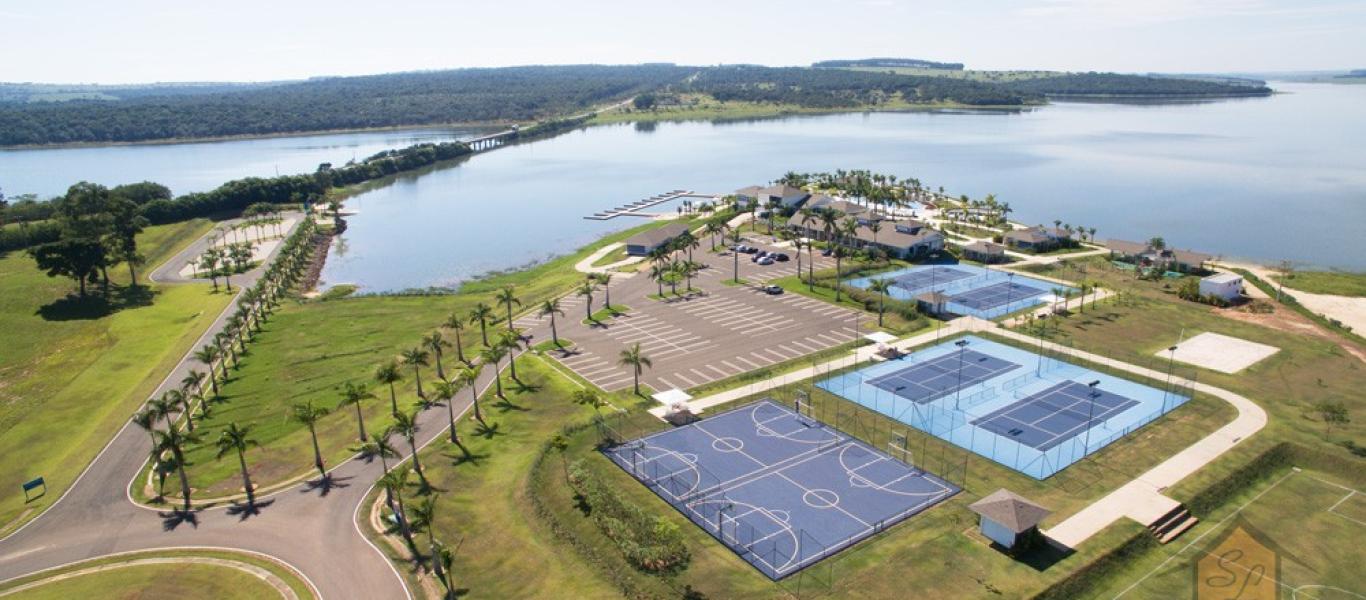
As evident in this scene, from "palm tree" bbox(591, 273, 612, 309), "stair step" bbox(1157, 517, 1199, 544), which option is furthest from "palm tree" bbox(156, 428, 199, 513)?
"stair step" bbox(1157, 517, 1199, 544)

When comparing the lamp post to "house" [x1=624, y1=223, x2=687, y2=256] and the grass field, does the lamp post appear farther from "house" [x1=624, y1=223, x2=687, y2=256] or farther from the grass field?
"house" [x1=624, y1=223, x2=687, y2=256]

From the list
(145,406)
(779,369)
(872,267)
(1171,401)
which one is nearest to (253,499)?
(145,406)

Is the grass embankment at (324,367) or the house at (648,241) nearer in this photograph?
the grass embankment at (324,367)

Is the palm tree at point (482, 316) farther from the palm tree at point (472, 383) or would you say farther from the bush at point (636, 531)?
the bush at point (636, 531)

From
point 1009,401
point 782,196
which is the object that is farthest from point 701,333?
point 782,196

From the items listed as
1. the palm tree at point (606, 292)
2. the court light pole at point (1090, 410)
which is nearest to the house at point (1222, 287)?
the court light pole at point (1090, 410)

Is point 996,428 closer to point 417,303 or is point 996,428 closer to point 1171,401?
point 1171,401
